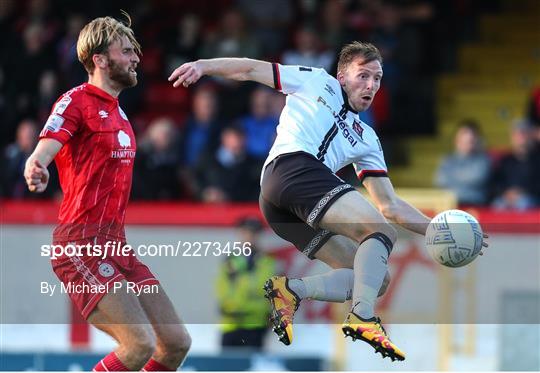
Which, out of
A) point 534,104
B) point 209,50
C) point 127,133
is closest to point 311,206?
point 127,133

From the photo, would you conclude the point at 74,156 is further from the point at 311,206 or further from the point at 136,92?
the point at 136,92

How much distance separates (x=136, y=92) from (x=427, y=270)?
14.3ft

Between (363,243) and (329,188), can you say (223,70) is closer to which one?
(329,188)

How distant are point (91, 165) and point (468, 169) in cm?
656

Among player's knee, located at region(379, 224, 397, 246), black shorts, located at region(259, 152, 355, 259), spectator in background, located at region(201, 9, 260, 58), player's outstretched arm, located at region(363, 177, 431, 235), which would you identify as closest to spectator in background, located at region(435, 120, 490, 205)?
spectator in background, located at region(201, 9, 260, 58)

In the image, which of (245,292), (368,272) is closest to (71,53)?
(245,292)

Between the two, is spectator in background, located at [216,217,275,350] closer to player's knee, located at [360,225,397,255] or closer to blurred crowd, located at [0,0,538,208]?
blurred crowd, located at [0,0,538,208]

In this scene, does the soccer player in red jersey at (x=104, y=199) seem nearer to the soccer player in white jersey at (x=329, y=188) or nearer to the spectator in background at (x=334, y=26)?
the soccer player in white jersey at (x=329, y=188)

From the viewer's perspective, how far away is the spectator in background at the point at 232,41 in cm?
1638

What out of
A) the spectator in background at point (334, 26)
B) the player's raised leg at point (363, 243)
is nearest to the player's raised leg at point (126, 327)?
the player's raised leg at point (363, 243)

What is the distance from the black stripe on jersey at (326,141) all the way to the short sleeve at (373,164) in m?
0.39

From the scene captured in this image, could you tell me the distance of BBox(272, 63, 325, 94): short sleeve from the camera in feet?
28.5

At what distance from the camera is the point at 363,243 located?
27.9 feet

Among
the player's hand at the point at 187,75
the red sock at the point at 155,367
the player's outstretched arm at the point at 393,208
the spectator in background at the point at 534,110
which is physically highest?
the spectator in background at the point at 534,110
